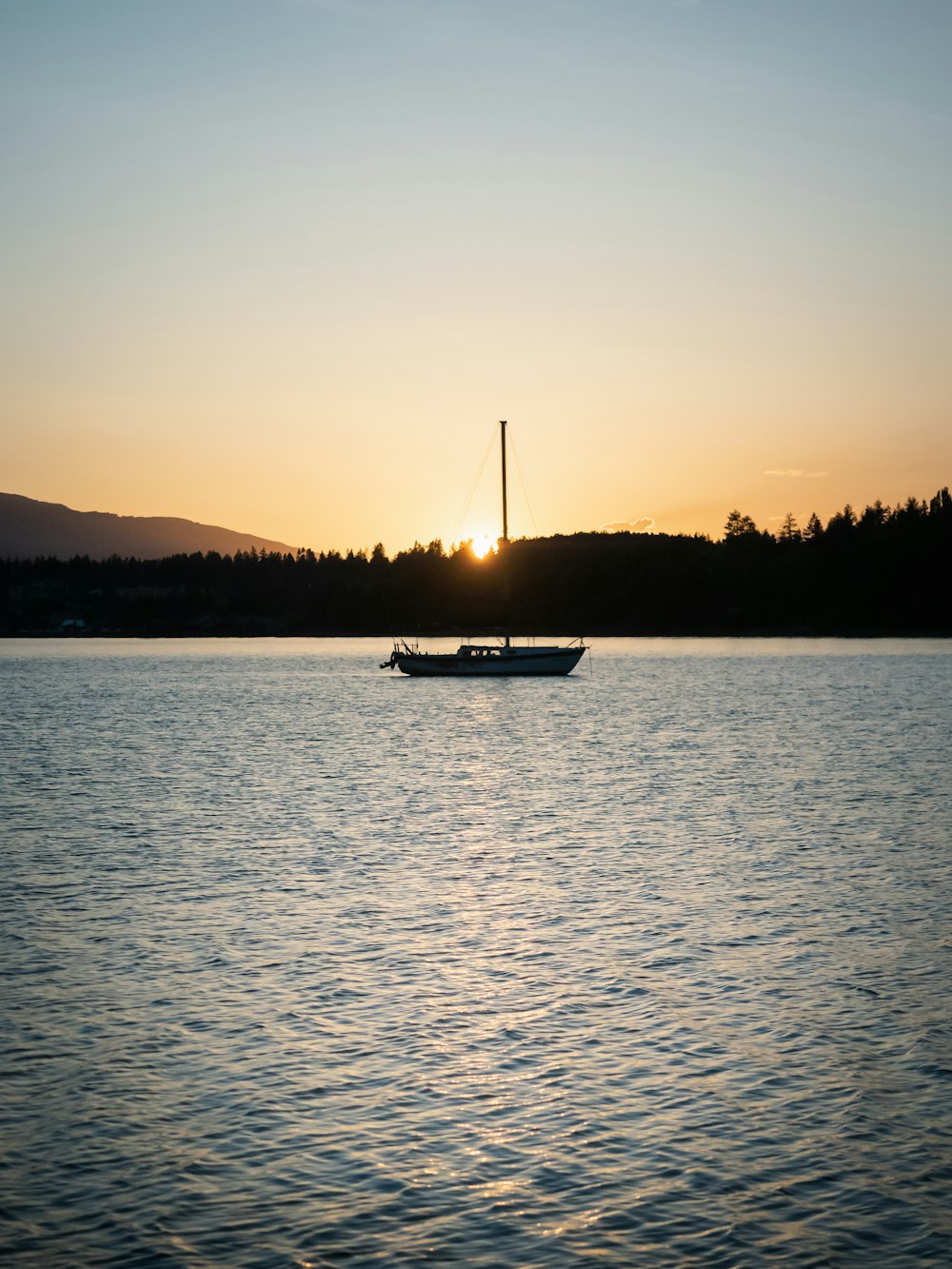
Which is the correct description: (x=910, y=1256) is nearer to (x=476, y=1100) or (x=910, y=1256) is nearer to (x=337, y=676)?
(x=476, y=1100)

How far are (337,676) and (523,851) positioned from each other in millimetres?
130748

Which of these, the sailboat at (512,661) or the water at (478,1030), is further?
the sailboat at (512,661)

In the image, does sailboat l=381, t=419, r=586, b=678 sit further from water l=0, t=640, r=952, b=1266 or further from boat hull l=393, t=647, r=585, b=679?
water l=0, t=640, r=952, b=1266

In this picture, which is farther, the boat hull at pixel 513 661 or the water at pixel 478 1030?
the boat hull at pixel 513 661

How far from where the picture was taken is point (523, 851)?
103ft

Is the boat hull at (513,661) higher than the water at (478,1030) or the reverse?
higher

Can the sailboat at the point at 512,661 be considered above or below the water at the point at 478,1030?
above

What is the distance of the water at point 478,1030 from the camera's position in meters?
11.0

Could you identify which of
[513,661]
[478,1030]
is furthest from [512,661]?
[478,1030]

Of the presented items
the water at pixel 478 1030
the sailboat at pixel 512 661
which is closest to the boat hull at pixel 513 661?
the sailboat at pixel 512 661

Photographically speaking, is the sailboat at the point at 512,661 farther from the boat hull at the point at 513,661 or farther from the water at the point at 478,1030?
the water at the point at 478,1030

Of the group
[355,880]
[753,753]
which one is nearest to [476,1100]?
[355,880]

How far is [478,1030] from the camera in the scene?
53.9ft

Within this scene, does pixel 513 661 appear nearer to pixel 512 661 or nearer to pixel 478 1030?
pixel 512 661
